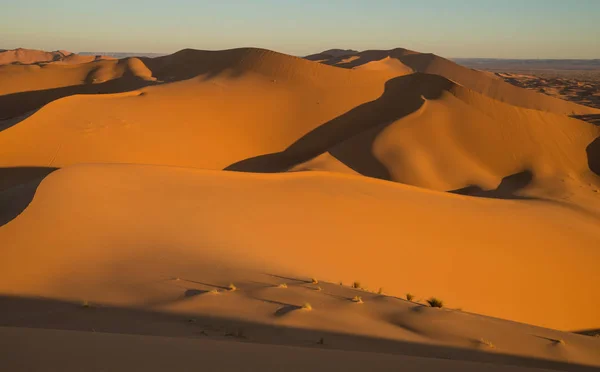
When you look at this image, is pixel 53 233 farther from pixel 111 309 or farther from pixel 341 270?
pixel 341 270

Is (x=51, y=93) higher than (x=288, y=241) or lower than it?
higher

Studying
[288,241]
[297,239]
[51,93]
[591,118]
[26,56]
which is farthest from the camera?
[26,56]

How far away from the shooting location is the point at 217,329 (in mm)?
4297

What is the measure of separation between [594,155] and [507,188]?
7100 mm

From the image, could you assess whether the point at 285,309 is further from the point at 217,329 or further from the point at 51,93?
the point at 51,93

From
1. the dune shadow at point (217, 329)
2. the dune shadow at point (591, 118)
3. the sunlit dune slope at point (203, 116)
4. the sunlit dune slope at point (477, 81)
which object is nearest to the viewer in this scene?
the dune shadow at point (217, 329)

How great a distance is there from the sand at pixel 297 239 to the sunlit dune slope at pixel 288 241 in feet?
0.14

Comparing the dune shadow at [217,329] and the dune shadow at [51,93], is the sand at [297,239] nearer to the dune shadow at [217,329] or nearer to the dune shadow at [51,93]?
the dune shadow at [217,329]

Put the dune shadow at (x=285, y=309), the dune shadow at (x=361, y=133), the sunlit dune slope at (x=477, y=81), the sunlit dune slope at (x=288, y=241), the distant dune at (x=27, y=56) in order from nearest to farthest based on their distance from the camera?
the dune shadow at (x=285, y=309) → the sunlit dune slope at (x=288, y=241) → the dune shadow at (x=361, y=133) → the sunlit dune slope at (x=477, y=81) → the distant dune at (x=27, y=56)

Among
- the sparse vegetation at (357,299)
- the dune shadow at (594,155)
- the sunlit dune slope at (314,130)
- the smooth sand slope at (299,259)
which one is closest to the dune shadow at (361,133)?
the sunlit dune slope at (314,130)

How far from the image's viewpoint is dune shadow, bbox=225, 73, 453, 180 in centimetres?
2067

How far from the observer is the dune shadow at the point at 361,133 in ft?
67.8

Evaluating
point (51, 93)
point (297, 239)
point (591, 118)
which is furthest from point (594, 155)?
point (51, 93)

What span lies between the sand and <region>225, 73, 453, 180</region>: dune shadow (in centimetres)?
15
